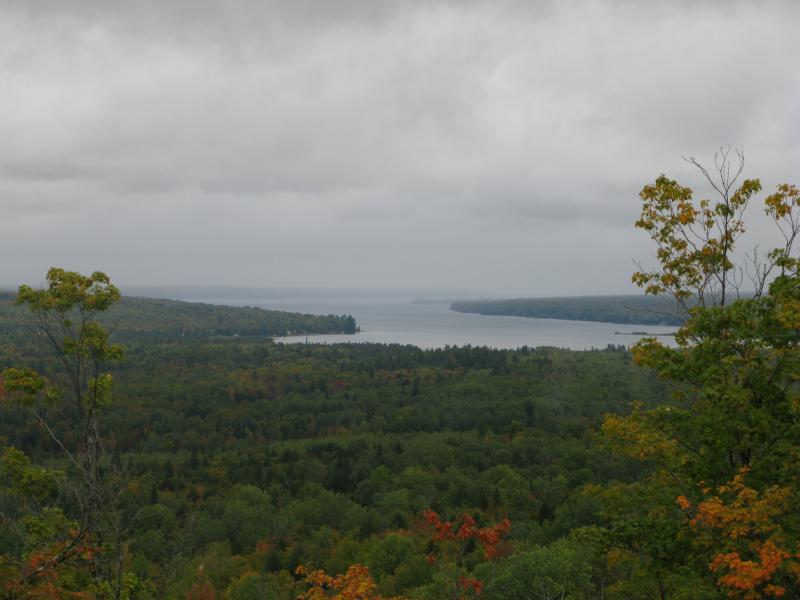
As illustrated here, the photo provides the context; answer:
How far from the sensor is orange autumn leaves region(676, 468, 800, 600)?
33.9ft

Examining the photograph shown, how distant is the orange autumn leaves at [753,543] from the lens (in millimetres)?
10328

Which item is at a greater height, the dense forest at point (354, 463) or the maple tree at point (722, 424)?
the maple tree at point (722, 424)

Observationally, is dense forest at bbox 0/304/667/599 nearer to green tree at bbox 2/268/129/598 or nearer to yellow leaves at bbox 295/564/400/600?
green tree at bbox 2/268/129/598

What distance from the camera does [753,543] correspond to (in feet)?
38.2

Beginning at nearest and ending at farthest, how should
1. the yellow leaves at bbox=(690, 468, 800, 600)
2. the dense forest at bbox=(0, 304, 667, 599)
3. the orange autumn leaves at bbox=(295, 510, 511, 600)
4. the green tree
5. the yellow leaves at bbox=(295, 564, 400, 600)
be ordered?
1. the yellow leaves at bbox=(690, 468, 800, 600)
2. the green tree
3. the orange autumn leaves at bbox=(295, 510, 511, 600)
4. the yellow leaves at bbox=(295, 564, 400, 600)
5. the dense forest at bbox=(0, 304, 667, 599)

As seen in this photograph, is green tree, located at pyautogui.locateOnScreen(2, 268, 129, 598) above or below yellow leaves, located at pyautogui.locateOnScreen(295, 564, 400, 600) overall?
above

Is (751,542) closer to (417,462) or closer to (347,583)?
(347,583)

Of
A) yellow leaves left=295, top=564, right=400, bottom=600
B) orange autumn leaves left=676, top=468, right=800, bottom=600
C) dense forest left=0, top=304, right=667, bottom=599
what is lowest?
dense forest left=0, top=304, right=667, bottom=599

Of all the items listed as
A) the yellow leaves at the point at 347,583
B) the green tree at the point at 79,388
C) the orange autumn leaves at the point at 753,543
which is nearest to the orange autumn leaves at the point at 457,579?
the yellow leaves at the point at 347,583

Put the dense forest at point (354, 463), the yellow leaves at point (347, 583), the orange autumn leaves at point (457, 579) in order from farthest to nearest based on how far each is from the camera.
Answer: the dense forest at point (354, 463) → the yellow leaves at point (347, 583) → the orange autumn leaves at point (457, 579)

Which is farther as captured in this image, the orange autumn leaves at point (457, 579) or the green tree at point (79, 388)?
the orange autumn leaves at point (457, 579)

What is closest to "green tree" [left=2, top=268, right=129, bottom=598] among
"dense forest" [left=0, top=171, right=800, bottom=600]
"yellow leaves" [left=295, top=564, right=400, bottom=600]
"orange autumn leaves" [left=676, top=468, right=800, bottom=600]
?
"dense forest" [left=0, top=171, right=800, bottom=600]

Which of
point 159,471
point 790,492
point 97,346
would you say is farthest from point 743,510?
point 159,471

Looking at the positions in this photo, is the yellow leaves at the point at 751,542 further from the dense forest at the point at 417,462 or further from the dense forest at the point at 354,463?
the dense forest at the point at 354,463
